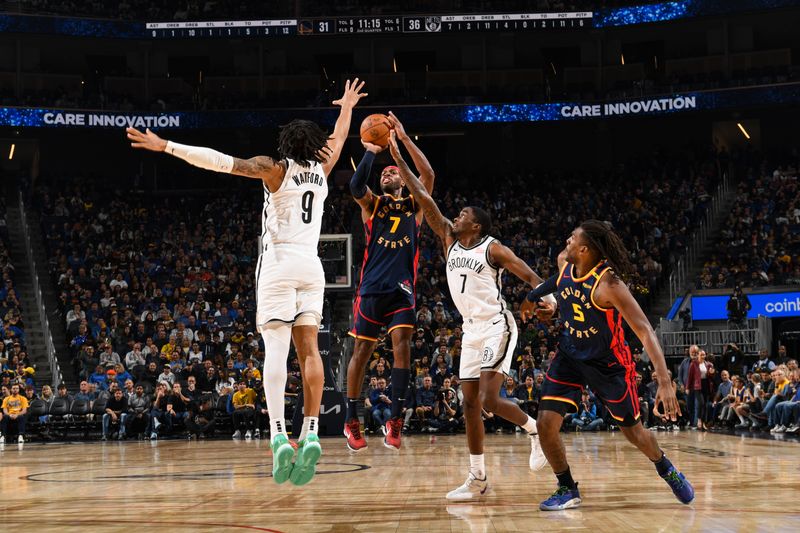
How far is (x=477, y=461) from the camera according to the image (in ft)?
26.8

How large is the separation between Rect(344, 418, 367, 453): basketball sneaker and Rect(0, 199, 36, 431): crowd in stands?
43.3ft

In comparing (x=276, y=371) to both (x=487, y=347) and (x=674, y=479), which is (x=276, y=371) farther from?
(x=674, y=479)

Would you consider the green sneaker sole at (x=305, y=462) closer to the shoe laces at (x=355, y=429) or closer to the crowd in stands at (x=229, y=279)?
the shoe laces at (x=355, y=429)

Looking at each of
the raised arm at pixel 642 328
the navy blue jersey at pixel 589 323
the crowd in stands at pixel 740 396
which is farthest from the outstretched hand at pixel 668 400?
the crowd in stands at pixel 740 396

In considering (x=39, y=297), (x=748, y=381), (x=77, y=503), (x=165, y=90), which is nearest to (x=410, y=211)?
(x=77, y=503)

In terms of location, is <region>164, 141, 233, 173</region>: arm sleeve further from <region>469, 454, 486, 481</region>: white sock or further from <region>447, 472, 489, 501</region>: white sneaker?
<region>469, 454, 486, 481</region>: white sock

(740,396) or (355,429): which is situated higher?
(355,429)

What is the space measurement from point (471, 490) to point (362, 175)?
281 centimetres

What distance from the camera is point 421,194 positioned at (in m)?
8.48

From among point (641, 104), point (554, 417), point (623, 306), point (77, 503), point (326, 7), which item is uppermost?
point (326, 7)

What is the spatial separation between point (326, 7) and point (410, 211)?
24447mm

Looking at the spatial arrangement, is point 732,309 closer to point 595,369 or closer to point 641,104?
point 641,104

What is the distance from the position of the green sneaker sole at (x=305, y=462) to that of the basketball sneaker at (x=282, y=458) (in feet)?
0.15

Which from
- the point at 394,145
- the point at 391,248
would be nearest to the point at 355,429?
the point at 391,248
